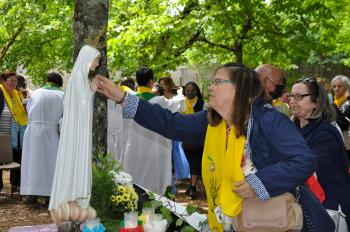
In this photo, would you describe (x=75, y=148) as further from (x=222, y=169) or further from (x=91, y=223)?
(x=222, y=169)

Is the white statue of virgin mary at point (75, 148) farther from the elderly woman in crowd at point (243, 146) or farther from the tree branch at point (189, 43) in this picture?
the tree branch at point (189, 43)

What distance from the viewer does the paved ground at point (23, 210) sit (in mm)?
→ 8141

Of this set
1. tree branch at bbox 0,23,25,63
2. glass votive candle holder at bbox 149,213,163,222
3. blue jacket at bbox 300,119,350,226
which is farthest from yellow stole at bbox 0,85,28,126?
glass votive candle holder at bbox 149,213,163,222

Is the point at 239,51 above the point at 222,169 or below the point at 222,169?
above

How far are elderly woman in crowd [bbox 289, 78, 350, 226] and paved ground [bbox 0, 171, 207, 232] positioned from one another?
395 centimetres

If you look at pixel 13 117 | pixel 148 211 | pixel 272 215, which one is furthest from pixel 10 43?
pixel 272 215

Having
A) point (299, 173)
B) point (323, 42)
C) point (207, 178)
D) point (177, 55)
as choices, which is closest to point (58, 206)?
point (207, 178)

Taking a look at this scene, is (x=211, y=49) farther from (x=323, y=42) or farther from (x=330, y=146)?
(x=330, y=146)

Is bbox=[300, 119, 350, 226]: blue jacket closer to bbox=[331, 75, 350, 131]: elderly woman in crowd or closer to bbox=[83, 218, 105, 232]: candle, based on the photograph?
bbox=[83, 218, 105, 232]: candle

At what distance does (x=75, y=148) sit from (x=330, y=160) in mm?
2221

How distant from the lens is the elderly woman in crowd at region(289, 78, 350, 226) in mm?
4539

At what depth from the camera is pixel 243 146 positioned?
123 inches

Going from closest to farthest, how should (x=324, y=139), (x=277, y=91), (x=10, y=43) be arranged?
(x=324, y=139) < (x=277, y=91) < (x=10, y=43)

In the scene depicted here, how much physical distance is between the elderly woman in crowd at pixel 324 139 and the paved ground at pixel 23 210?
13.0ft
